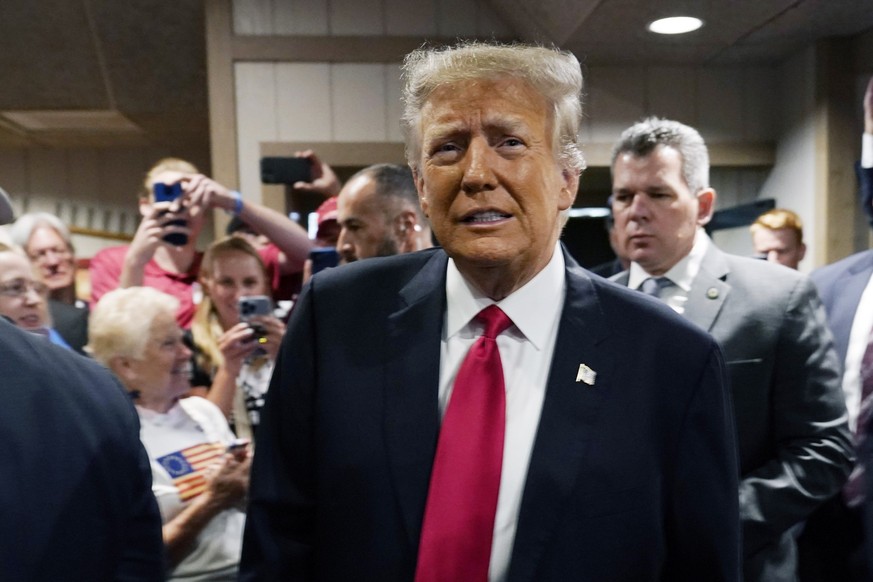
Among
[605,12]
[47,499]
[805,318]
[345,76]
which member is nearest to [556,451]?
[47,499]

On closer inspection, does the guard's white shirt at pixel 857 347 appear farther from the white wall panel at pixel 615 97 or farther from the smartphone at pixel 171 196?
the white wall panel at pixel 615 97

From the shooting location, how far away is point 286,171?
2.94 metres

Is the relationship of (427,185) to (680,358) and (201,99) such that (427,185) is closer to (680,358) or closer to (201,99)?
(680,358)

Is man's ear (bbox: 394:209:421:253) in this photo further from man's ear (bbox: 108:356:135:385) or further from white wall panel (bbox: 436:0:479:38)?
white wall panel (bbox: 436:0:479:38)

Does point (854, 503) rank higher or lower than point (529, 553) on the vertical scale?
lower

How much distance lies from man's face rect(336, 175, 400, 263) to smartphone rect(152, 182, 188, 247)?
56cm

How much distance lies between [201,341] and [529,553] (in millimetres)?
1606

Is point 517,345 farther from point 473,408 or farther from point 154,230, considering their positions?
point 154,230

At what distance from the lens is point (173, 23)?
15.2ft

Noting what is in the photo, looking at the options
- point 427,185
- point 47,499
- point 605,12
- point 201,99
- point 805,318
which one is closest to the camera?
point 47,499

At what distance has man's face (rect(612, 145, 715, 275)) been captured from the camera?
6.02 feet

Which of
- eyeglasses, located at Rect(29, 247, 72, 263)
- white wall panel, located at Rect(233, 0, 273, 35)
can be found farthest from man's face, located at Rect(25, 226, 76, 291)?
white wall panel, located at Rect(233, 0, 273, 35)

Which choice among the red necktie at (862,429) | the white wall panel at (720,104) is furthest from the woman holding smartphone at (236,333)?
the white wall panel at (720,104)

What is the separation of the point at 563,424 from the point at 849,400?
1074 mm
